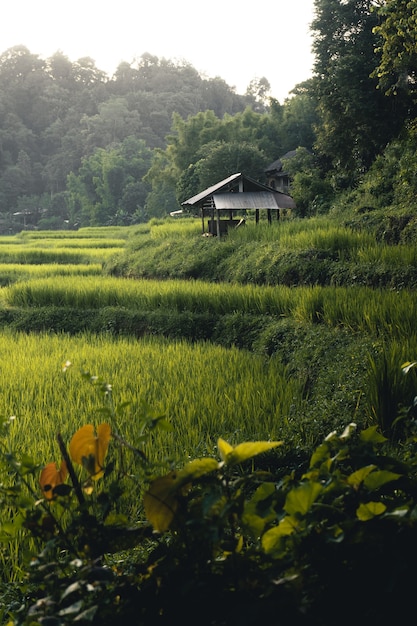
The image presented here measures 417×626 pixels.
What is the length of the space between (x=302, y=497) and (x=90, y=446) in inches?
15.9

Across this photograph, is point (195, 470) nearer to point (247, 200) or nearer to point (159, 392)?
point (159, 392)

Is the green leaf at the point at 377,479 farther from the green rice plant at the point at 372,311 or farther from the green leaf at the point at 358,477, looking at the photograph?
the green rice plant at the point at 372,311

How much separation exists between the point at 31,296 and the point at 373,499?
10000 millimetres

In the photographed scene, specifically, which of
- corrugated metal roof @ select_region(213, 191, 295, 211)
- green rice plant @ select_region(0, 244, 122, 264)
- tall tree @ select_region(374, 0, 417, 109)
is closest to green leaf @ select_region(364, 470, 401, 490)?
tall tree @ select_region(374, 0, 417, 109)

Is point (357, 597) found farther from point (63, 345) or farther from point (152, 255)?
point (152, 255)

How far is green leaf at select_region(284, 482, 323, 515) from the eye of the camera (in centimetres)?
105

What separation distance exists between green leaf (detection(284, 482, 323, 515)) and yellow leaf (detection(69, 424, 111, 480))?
356mm

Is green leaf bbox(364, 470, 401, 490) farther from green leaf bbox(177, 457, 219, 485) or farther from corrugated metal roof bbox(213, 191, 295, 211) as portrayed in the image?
corrugated metal roof bbox(213, 191, 295, 211)

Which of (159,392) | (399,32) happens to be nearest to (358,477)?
(159,392)

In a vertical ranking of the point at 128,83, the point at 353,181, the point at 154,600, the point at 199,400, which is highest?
the point at 128,83

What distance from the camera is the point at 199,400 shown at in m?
4.69

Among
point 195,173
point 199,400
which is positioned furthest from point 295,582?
point 195,173

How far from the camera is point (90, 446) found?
119 centimetres

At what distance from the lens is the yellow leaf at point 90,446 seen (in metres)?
1.17
